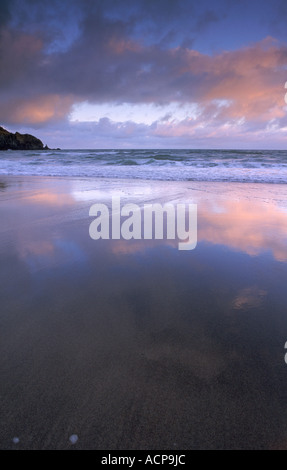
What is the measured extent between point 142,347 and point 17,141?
82645mm

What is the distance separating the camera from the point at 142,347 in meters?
1.41

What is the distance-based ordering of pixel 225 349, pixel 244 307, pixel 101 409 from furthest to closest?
1. pixel 244 307
2. pixel 225 349
3. pixel 101 409

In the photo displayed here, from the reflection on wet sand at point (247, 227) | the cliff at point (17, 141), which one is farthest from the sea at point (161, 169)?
the cliff at point (17, 141)

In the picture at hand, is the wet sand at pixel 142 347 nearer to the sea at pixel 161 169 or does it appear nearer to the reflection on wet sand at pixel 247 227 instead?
the reflection on wet sand at pixel 247 227

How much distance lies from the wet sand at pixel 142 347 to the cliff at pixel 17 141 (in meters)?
76.6

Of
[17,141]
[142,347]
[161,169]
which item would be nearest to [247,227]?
[142,347]

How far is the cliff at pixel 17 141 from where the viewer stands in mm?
65500

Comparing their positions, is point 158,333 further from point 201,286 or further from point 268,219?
point 268,219

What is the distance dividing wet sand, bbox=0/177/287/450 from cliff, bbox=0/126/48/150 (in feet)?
251

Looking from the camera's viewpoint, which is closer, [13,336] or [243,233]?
[13,336]

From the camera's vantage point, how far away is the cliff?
215ft
